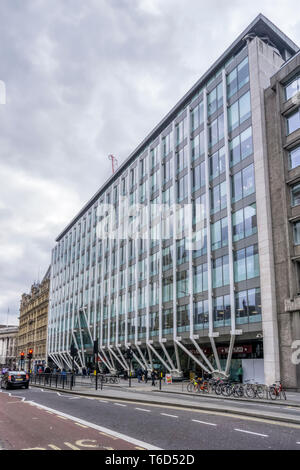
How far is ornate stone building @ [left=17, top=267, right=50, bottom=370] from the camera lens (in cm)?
10200

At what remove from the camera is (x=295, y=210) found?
32.8 m

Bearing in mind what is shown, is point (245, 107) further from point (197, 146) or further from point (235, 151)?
point (197, 146)

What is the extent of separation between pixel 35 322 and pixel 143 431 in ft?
347

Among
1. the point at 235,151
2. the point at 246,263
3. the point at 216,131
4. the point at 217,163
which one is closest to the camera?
the point at 246,263

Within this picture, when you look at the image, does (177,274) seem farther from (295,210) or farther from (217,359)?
(295,210)

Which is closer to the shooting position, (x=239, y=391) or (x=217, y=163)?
(x=239, y=391)

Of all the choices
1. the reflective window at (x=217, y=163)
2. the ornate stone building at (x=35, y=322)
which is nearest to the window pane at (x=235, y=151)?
the reflective window at (x=217, y=163)

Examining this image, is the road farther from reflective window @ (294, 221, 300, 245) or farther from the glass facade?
the glass facade

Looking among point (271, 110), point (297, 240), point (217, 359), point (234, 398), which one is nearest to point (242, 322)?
point (217, 359)

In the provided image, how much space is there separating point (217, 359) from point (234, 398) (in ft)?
47.7

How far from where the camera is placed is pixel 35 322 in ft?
366

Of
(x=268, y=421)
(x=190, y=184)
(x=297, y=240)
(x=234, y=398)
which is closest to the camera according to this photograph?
(x=268, y=421)

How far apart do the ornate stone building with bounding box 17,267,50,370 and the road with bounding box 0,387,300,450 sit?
84.4m

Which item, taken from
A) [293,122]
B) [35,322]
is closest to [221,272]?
[293,122]
